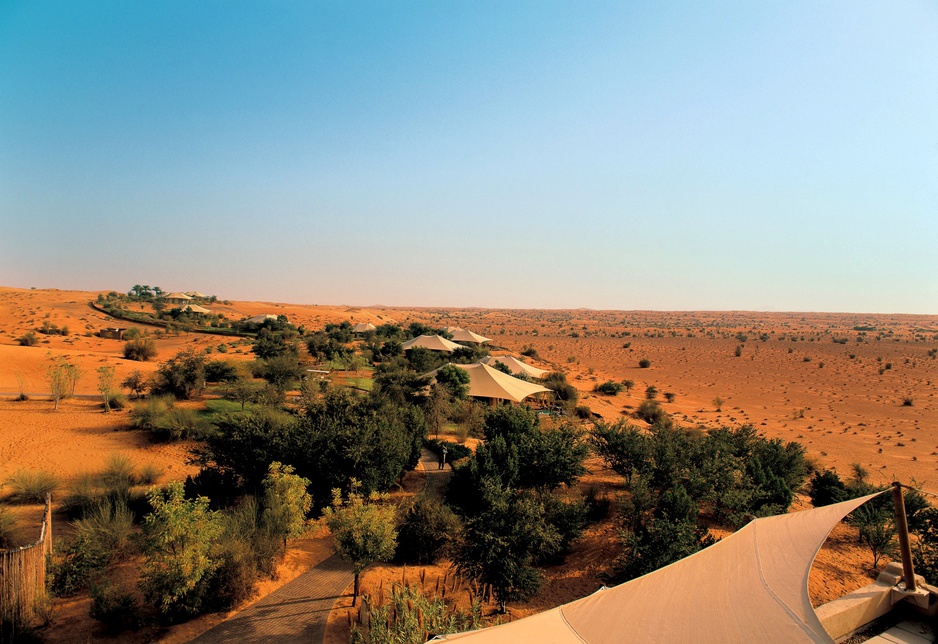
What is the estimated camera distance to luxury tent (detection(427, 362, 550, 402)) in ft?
75.5

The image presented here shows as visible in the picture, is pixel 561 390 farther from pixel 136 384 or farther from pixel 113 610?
pixel 113 610

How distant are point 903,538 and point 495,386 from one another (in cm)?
1788

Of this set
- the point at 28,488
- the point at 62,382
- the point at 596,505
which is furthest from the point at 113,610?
the point at 62,382

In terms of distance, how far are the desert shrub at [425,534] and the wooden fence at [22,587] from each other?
6642 millimetres

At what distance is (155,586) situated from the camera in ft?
25.5

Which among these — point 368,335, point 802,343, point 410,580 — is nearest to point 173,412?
point 410,580

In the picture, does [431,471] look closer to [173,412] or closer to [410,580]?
[410,580]

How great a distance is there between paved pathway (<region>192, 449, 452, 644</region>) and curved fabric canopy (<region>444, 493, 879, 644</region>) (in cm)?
549

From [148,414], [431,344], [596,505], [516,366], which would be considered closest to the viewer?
[596,505]

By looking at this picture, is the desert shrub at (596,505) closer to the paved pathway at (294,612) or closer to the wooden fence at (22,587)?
the paved pathway at (294,612)

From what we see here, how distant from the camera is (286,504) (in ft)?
32.1

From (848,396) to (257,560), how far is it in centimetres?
4003

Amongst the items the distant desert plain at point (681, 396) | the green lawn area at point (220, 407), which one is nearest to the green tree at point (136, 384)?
the distant desert plain at point (681, 396)

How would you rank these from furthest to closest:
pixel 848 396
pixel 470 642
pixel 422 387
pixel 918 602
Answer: pixel 848 396, pixel 422 387, pixel 918 602, pixel 470 642
